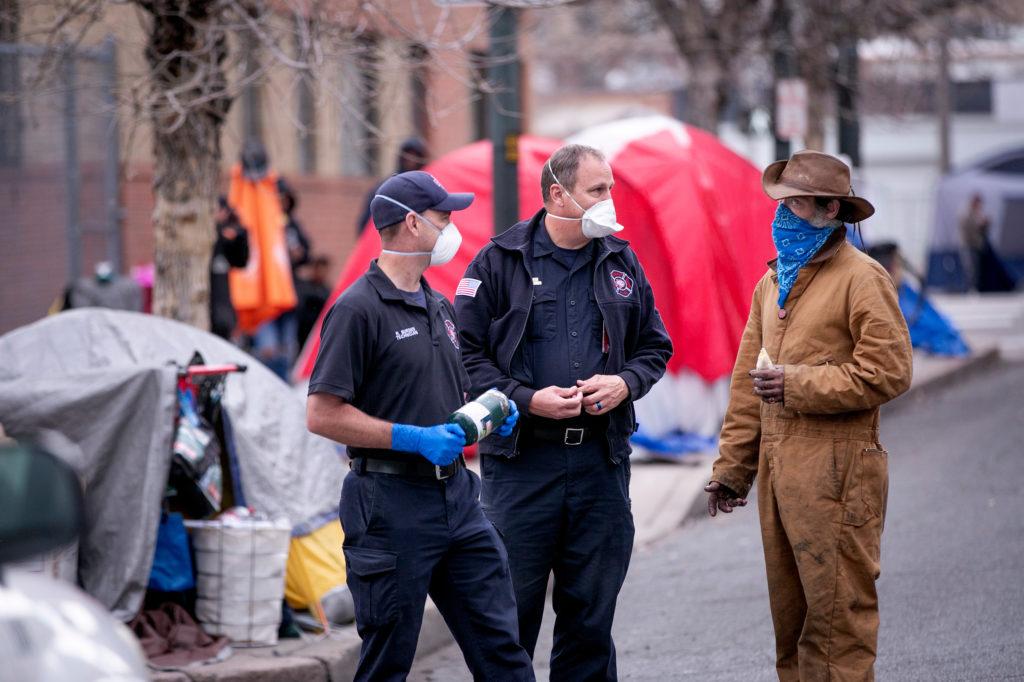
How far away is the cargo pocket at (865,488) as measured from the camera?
14.6 feet

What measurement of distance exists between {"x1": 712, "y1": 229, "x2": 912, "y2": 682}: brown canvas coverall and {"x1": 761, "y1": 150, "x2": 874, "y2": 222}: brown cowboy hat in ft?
0.36

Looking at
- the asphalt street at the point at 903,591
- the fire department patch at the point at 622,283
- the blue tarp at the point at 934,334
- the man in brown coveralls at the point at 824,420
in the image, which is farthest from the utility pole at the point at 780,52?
the man in brown coveralls at the point at 824,420

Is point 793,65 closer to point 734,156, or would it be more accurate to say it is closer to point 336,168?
point 734,156

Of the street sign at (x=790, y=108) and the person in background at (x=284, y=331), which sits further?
the street sign at (x=790, y=108)

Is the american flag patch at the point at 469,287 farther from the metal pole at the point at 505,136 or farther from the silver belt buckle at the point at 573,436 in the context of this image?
the metal pole at the point at 505,136

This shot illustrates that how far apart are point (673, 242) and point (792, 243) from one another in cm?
571

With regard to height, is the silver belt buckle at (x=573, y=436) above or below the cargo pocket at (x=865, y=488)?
above

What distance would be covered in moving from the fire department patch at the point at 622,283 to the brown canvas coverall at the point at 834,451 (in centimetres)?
60

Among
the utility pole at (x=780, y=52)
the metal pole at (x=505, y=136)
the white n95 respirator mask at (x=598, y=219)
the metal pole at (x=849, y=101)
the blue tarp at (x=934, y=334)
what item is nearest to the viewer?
the white n95 respirator mask at (x=598, y=219)

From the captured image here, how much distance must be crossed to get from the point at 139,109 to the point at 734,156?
18.4ft

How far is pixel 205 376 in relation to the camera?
6121mm

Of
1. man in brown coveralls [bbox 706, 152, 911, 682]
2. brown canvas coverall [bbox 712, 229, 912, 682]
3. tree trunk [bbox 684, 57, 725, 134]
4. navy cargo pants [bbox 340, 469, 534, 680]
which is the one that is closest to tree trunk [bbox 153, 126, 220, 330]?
navy cargo pants [bbox 340, 469, 534, 680]

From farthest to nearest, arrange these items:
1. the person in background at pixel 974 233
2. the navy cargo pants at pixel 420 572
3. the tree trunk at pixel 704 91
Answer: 1. the person in background at pixel 974 233
2. the tree trunk at pixel 704 91
3. the navy cargo pants at pixel 420 572

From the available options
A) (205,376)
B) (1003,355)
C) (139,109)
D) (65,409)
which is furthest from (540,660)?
(1003,355)
